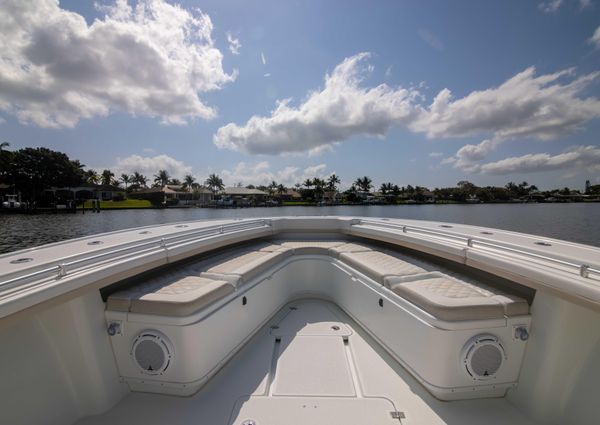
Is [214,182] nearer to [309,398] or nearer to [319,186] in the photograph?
[319,186]

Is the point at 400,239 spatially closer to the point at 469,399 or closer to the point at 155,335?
the point at 469,399

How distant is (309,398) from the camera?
5.06 ft

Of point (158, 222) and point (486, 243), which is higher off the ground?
point (486, 243)

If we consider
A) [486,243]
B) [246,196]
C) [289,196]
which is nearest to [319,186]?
[289,196]

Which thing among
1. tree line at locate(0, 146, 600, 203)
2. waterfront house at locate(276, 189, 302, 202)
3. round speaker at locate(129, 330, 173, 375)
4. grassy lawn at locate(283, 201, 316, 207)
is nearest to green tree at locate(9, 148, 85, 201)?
tree line at locate(0, 146, 600, 203)

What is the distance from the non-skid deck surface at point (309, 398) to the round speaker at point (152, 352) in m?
0.20

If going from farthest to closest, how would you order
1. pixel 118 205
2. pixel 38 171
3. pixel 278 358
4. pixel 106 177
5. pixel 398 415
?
pixel 106 177 → pixel 118 205 → pixel 38 171 → pixel 278 358 → pixel 398 415

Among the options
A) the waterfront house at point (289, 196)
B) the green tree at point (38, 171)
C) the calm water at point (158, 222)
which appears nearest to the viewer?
the calm water at point (158, 222)

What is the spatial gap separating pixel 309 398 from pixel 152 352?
96 cm

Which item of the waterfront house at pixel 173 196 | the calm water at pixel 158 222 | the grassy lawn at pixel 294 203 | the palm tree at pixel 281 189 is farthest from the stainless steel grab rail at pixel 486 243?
the palm tree at pixel 281 189

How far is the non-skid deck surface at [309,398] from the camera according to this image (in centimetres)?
139

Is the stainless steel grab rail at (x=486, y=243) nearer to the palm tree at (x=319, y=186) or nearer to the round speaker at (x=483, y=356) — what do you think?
the round speaker at (x=483, y=356)

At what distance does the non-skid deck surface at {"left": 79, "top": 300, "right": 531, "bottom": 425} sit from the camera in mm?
1386

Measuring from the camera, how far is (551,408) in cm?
137
